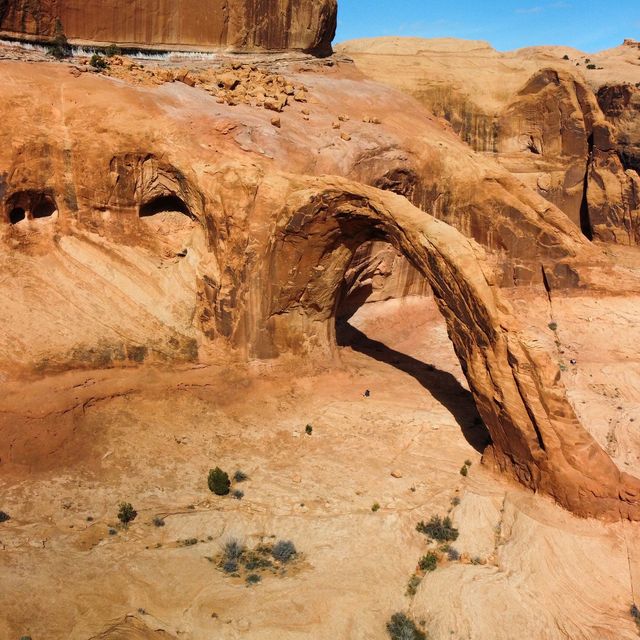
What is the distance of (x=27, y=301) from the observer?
19109mm

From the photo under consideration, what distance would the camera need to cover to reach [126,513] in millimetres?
15586

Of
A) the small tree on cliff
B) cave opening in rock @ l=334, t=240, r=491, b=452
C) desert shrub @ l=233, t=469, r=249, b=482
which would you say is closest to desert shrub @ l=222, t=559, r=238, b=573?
desert shrub @ l=233, t=469, r=249, b=482

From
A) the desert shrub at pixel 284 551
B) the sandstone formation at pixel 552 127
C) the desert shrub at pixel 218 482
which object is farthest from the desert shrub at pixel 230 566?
the sandstone formation at pixel 552 127

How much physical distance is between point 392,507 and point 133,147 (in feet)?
39.8

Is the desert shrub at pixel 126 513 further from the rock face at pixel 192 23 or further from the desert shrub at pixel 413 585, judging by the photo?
the rock face at pixel 192 23

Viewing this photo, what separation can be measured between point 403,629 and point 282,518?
4194 millimetres

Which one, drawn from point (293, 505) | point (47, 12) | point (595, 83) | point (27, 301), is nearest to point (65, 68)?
point (47, 12)

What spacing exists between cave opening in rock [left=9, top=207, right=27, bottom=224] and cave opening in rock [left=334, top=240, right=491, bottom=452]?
393 inches

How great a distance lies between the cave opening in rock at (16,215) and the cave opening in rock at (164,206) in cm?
325

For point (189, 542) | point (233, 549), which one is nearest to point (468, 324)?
point (233, 549)

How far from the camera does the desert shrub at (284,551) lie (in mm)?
14844

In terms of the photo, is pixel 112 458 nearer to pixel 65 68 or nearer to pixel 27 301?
pixel 27 301

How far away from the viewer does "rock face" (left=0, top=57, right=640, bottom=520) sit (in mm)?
18797

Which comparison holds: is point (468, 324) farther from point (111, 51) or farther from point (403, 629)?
point (111, 51)
